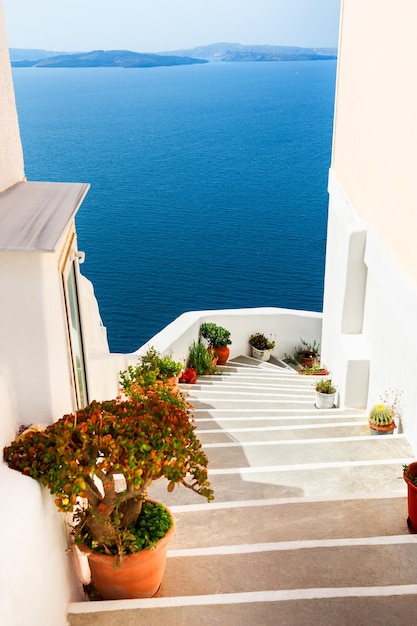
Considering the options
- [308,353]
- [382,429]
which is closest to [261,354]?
[308,353]

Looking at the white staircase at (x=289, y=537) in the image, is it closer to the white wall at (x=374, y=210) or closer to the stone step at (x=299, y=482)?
the stone step at (x=299, y=482)

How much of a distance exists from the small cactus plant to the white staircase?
12.0 inches

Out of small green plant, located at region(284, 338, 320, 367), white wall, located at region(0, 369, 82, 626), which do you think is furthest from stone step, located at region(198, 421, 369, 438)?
small green plant, located at region(284, 338, 320, 367)

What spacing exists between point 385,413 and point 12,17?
18002 cm

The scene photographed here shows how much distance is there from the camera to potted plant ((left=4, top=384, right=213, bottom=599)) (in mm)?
3580

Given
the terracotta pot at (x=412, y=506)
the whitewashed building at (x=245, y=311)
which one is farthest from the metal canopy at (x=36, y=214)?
the terracotta pot at (x=412, y=506)

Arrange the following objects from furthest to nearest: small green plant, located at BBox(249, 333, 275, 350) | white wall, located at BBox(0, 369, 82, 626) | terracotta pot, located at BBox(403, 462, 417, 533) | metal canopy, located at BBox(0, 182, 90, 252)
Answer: small green plant, located at BBox(249, 333, 275, 350), terracotta pot, located at BBox(403, 462, 417, 533), metal canopy, located at BBox(0, 182, 90, 252), white wall, located at BBox(0, 369, 82, 626)

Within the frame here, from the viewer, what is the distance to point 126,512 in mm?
4168

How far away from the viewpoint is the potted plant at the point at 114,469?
358 cm

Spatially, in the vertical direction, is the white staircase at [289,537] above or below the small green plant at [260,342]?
above

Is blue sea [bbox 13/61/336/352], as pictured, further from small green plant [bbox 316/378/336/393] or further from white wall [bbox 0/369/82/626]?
white wall [bbox 0/369/82/626]

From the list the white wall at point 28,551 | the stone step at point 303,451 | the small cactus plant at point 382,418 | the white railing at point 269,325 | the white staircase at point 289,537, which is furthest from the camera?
the white railing at point 269,325

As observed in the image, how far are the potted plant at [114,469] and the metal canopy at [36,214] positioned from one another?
3.54 feet

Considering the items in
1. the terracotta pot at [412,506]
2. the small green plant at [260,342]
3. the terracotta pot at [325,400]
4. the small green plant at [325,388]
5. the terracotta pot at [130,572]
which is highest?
the terracotta pot at [130,572]
